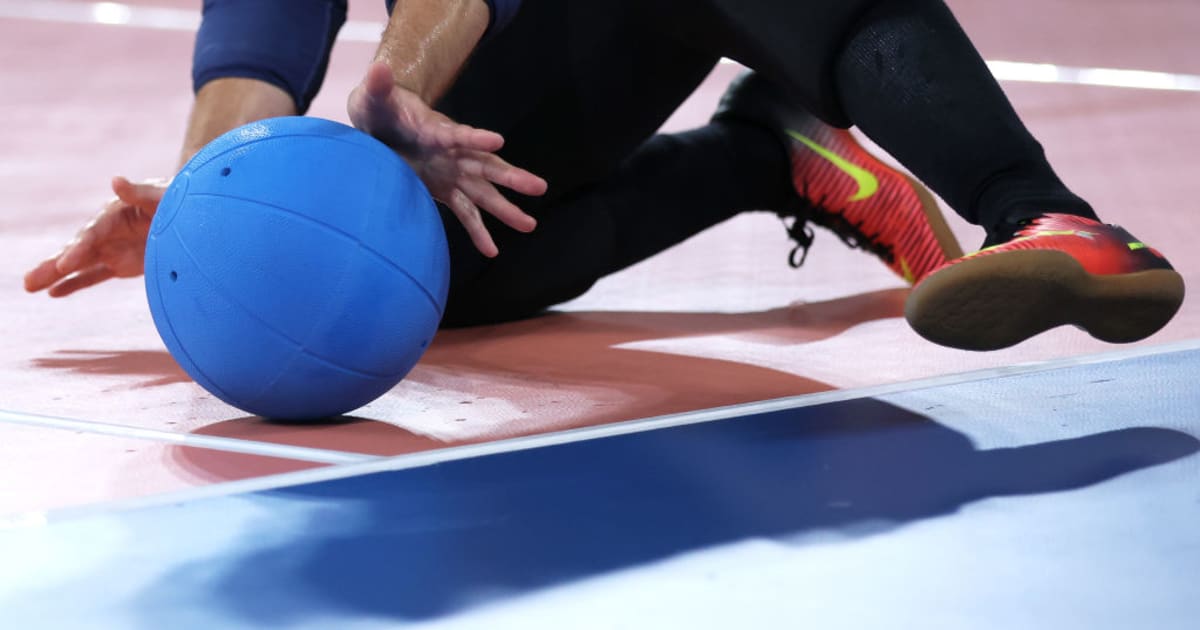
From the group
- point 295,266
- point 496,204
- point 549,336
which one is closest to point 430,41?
point 496,204

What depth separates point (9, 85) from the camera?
491 centimetres

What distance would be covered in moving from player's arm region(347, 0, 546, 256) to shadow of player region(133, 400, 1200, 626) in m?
0.33

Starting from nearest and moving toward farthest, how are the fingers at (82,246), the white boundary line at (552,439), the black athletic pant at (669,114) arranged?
the white boundary line at (552,439) → the black athletic pant at (669,114) → the fingers at (82,246)

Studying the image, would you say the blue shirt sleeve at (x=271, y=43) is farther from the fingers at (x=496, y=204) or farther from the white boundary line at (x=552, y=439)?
the white boundary line at (x=552, y=439)

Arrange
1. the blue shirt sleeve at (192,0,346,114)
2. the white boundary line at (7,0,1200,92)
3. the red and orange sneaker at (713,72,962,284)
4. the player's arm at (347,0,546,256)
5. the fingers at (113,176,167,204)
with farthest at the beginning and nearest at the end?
the white boundary line at (7,0,1200,92)
the red and orange sneaker at (713,72,962,284)
the blue shirt sleeve at (192,0,346,114)
the fingers at (113,176,167,204)
the player's arm at (347,0,546,256)

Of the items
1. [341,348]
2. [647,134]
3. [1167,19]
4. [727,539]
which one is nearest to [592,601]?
[727,539]

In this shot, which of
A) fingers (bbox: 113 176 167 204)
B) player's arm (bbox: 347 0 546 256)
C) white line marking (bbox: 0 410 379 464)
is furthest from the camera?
fingers (bbox: 113 176 167 204)

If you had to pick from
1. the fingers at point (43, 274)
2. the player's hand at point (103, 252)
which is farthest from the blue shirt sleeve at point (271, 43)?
the fingers at point (43, 274)

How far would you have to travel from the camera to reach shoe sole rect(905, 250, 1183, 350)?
155cm

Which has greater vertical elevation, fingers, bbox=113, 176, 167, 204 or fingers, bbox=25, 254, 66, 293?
fingers, bbox=113, 176, 167, 204

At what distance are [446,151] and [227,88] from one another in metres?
0.78

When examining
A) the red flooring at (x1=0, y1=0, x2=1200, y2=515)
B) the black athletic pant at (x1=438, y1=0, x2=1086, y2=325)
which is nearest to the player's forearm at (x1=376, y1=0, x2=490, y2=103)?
the black athletic pant at (x1=438, y1=0, x2=1086, y2=325)

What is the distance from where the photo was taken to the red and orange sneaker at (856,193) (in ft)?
8.50

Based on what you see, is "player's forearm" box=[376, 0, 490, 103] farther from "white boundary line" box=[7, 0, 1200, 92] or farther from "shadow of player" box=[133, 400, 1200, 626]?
"white boundary line" box=[7, 0, 1200, 92]
